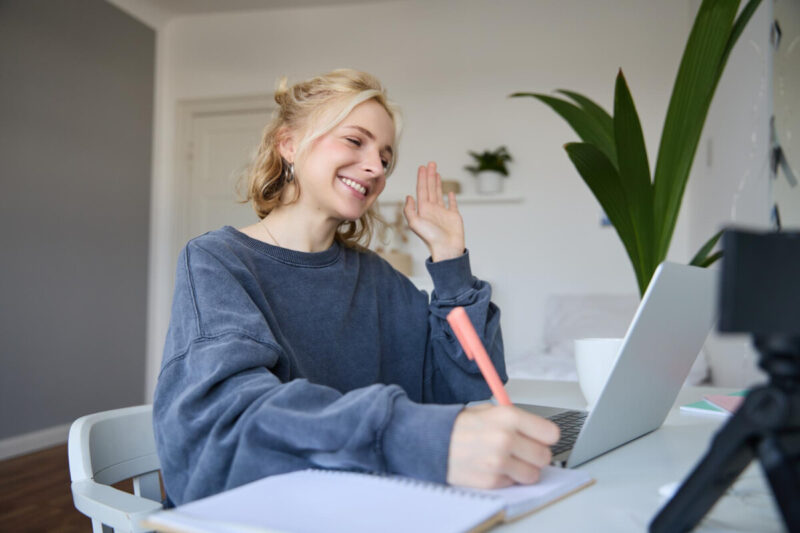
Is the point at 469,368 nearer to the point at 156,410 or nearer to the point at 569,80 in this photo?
the point at 156,410

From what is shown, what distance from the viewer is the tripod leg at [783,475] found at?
12.9 inches

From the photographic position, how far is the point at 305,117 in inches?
43.8

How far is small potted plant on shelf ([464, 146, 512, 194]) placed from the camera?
3784mm

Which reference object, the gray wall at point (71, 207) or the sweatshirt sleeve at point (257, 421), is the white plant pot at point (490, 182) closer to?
the gray wall at point (71, 207)

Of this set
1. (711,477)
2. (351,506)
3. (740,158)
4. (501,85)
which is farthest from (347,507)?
(501,85)

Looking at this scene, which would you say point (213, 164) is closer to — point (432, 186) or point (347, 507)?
point (432, 186)

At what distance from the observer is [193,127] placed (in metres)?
4.39

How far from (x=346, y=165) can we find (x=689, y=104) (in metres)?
0.66

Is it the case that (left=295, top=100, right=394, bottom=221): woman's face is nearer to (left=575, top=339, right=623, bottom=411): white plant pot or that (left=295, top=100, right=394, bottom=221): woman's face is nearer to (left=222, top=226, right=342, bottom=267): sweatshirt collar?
(left=222, top=226, right=342, bottom=267): sweatshirt collar

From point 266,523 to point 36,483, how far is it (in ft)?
9.00

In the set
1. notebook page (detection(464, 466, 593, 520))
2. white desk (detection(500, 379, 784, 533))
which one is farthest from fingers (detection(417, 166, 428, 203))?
notebook page (detection(464, 466, 593, 520))

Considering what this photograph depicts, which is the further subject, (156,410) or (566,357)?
(566,357)

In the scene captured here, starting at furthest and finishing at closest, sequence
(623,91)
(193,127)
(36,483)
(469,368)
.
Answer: (193,127) < (36,483) < (623,91) < (469,368)

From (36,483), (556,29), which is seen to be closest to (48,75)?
(36,483)
